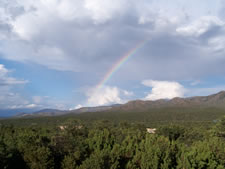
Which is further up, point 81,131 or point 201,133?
point 81,131

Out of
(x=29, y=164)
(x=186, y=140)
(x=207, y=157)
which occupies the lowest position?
(x=186, y=140)

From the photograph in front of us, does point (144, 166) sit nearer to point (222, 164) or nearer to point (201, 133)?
point (222, 164)

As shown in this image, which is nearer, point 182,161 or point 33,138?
point 182,161

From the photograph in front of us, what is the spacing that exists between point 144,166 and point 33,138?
12.9 m

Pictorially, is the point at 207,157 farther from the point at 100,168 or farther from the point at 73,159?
the point at 73,159

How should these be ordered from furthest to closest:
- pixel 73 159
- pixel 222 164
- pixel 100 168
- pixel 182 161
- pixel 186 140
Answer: pixel 186 140
pixel 222 164
pixel 182 161
pixel 73 159
pixel 100 168

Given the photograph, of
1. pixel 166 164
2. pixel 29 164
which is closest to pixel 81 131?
pixel 29 164

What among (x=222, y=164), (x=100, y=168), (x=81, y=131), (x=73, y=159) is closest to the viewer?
(x=100, y=168)

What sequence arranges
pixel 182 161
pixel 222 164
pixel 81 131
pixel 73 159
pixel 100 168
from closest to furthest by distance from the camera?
pixel 100 168 → pixel 73 159 → pixel 182 161 → pixel 222 164 → pixel 81 131

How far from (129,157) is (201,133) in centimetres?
3070

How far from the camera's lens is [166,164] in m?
19.9

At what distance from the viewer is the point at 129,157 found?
74.3 ft

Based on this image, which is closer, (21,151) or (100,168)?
(100,168)

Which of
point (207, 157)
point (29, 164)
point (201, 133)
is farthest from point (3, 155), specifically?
point (201, 133)
